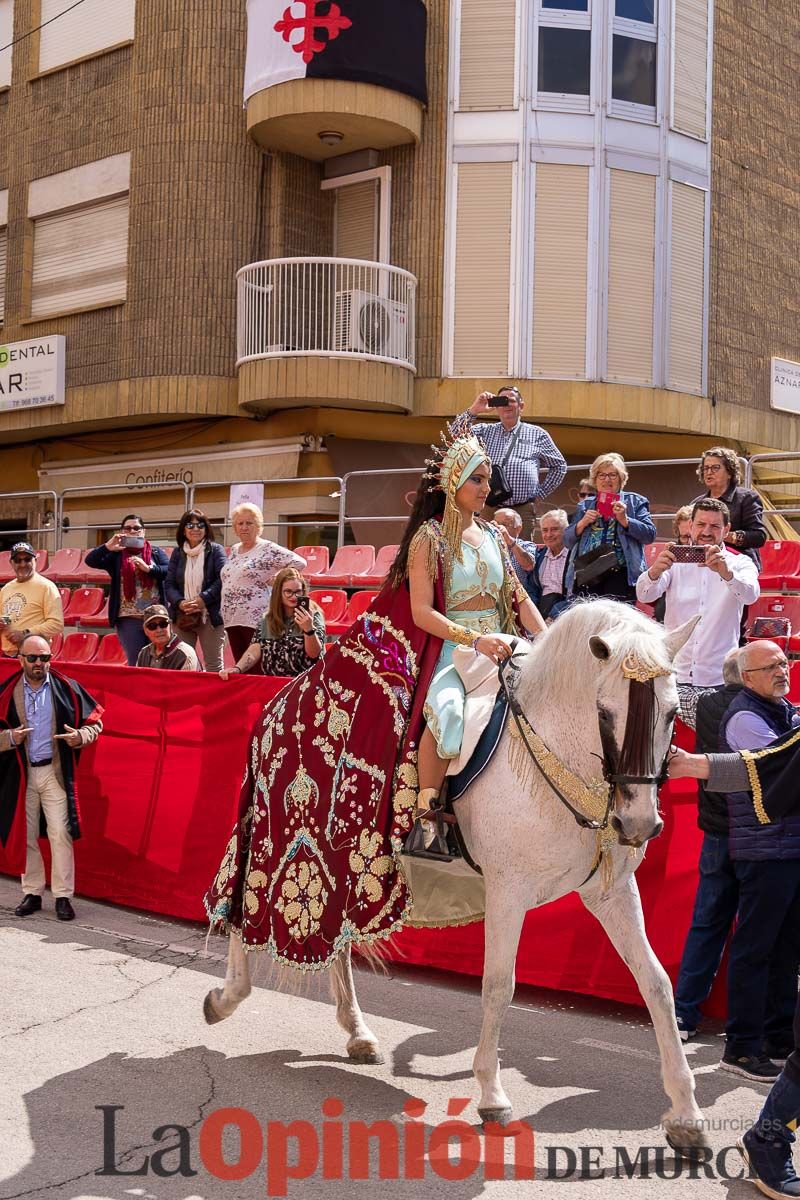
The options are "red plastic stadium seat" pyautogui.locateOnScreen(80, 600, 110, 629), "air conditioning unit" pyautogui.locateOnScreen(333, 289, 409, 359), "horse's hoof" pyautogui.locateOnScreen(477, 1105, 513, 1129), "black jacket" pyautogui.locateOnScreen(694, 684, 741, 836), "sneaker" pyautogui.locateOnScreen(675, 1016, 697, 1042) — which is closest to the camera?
"horse's hoof" pyautogui.locateOnScreen(477, 1105, 513, 1129)

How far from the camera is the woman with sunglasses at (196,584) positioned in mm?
11422

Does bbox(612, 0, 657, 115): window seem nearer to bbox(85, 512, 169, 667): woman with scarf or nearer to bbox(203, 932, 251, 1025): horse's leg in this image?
bbox(85, 512, 169, 667): woman with scarf

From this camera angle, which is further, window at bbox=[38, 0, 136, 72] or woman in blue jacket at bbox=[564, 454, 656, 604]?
window at bbox=[38, 0, 136, 72]

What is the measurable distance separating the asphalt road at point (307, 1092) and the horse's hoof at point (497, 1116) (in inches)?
2.6

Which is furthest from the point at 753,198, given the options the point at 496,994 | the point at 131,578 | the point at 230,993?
the point at 496,994

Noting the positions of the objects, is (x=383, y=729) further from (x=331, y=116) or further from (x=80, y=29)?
(x=80, y=29)

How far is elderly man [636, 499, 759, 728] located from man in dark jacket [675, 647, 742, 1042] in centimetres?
109

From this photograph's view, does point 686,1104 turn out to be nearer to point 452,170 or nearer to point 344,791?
point 344,791

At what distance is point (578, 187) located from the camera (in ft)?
63.4

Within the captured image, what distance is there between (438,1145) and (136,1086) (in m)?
1.43

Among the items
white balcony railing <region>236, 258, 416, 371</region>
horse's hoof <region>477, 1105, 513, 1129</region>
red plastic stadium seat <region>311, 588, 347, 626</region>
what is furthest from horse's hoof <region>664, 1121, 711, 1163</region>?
white balcony railing <region>236, 258, 416, 371</region>

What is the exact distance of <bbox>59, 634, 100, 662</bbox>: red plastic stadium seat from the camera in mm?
14430

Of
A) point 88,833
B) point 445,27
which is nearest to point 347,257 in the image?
point 445,27

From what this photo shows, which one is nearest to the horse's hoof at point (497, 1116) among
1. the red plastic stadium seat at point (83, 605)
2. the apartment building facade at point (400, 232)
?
the red plastic stadium seat at point (83, 605)
